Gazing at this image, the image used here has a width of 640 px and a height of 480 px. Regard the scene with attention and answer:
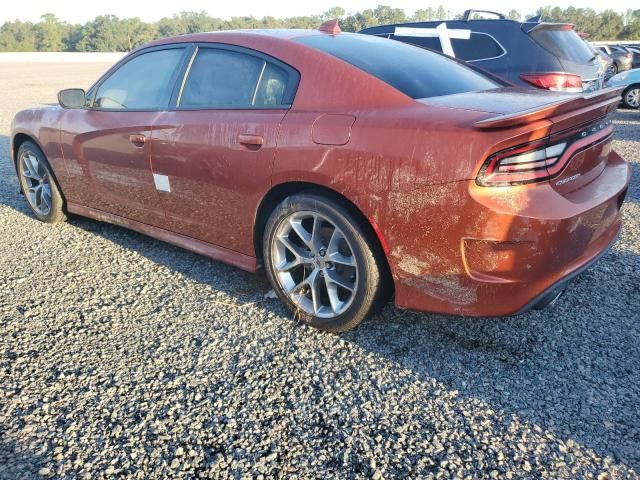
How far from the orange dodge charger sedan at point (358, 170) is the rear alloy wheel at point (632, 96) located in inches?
410

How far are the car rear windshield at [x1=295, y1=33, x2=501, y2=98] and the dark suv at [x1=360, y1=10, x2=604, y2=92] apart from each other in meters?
3.31

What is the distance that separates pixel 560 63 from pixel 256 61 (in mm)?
4938

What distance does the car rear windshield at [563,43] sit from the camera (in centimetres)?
652

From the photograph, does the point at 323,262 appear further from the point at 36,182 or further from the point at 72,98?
the point at 36,182

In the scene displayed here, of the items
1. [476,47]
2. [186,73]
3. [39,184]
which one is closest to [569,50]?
[476,47]

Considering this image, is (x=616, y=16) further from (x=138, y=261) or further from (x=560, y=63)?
(x=138, y=261)

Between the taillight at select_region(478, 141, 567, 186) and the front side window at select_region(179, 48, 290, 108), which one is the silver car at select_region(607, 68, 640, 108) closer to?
the front side window at select_region(179, 48, 290, 108)

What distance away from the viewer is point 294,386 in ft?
8.00

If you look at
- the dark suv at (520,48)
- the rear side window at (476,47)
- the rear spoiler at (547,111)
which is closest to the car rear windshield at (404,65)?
the rear spoiler at (547,111)

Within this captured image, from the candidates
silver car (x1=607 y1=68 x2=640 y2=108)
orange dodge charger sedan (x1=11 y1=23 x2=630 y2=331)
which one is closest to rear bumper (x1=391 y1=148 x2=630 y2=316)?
orange dodge charger sedan (x1=11 y1=23 x2=630 y2=331)

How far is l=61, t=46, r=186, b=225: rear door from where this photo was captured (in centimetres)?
354

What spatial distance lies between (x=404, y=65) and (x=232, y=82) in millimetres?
1027

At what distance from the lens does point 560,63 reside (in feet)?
21.2

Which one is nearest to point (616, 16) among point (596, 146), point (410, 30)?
point (410, 30)
